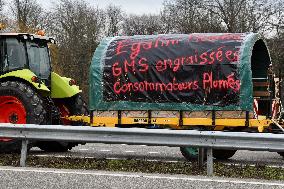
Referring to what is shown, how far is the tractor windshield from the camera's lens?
12.6 meters

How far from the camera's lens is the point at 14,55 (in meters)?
12.3

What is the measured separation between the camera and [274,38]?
43.7 meters

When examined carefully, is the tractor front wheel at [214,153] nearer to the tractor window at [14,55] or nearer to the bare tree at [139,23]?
the tractor window at [14,55]

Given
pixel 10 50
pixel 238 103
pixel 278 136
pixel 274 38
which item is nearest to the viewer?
pixel 278 136

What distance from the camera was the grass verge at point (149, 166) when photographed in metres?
8.48

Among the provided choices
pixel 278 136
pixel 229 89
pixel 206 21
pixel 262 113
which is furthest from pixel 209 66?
pixel 206 21

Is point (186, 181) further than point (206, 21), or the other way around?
point (206, 21)

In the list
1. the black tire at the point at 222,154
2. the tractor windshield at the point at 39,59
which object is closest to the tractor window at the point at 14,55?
the tractor windshield at the point at 39,59

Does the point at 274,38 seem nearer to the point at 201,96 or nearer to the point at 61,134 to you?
the point at 201,96

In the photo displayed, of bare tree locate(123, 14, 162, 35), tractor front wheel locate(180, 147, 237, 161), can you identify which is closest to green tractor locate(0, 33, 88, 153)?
tractor front wheel locate(180, 147, 237, 161)

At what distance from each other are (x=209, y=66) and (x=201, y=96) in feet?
1.97

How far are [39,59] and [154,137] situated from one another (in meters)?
4.91

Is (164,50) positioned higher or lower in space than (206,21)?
lower

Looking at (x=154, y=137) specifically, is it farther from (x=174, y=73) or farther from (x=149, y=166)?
(x=174, y=73)
